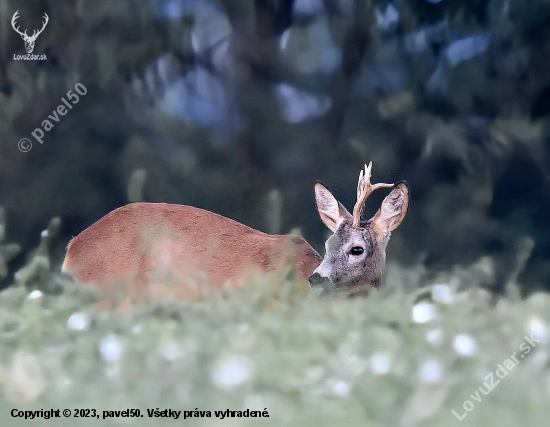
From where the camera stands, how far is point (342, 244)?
2570 mm

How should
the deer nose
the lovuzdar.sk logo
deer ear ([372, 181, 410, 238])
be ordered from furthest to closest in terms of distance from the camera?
the lovuzdar.sk logo < deer ear ([372, 181, 410, 238]) < the deer nose

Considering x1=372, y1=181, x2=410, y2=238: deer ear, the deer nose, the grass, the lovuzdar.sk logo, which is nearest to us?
the grass

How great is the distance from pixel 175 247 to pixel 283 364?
149cm

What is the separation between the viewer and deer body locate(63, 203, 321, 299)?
2.62 metres

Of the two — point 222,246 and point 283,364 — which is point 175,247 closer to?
point 222,246

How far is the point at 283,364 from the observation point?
128 cm

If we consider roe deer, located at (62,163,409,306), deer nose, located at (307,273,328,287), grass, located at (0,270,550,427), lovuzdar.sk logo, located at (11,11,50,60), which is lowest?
grass, located at (0,270,550,427)

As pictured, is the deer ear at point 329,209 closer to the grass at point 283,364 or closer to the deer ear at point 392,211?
the deer ear at point 392,211

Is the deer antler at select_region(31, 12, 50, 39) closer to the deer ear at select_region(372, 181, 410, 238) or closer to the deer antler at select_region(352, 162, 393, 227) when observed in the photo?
the deer antler at select_region(352, 162, 393, 227)

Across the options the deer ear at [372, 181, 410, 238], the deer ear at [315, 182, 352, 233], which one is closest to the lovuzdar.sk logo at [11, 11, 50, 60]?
the deer ear at [315, 182, 352, 233]

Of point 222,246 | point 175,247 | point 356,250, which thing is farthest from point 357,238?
point 175,247

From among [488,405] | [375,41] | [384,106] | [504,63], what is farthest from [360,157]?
[488,405]

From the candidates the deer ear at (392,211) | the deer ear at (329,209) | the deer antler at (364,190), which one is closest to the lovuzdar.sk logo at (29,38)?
the deer ear at (329,209)

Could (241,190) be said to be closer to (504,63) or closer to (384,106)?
(384,106)
